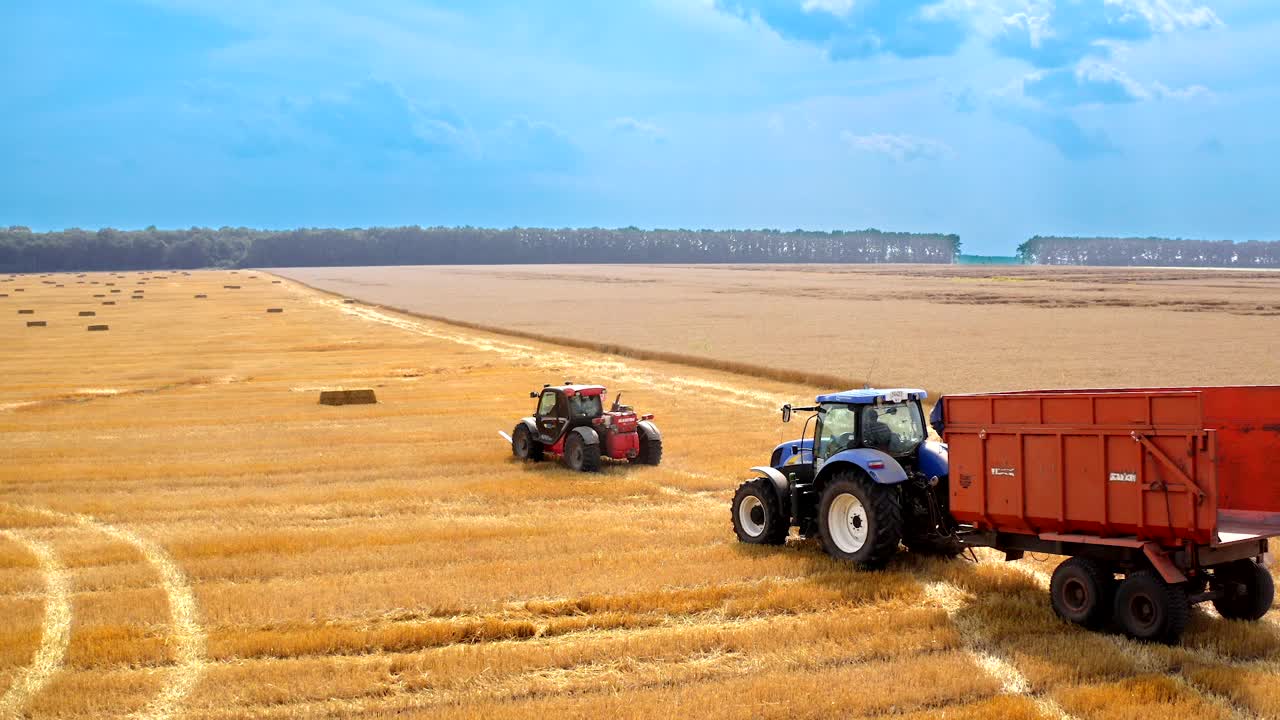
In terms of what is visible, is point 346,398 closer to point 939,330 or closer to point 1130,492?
point 1130,492

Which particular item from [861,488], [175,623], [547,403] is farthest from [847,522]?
[547,403]

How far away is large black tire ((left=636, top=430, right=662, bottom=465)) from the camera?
890 inches

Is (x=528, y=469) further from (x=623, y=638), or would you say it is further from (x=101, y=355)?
(x=101, y=355)

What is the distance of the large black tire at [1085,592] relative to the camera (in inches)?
464

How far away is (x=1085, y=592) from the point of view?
11938 millimetres

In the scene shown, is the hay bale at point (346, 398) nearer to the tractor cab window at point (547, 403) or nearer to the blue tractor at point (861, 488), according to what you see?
the tractor cab window at point (547, 403)

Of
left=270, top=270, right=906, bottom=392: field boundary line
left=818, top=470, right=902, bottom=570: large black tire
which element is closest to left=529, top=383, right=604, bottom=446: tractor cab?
left=818, top=470, right=902, bottom=570: large black tire

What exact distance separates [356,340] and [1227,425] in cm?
4975

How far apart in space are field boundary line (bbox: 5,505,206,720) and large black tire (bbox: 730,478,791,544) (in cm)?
684

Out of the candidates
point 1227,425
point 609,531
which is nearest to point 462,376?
point 609,531

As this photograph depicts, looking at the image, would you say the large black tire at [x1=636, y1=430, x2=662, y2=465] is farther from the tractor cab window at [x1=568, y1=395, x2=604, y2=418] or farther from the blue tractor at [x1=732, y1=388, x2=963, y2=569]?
the blue tractor at [x1=732, y1=388, x2=963, y2=569]

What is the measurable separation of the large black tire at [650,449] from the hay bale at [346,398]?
12.6m

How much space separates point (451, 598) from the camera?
13.3 meters

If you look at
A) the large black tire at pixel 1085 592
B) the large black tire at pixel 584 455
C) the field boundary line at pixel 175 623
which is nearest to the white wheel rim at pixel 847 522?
the large black tire at pixel 1085 592
